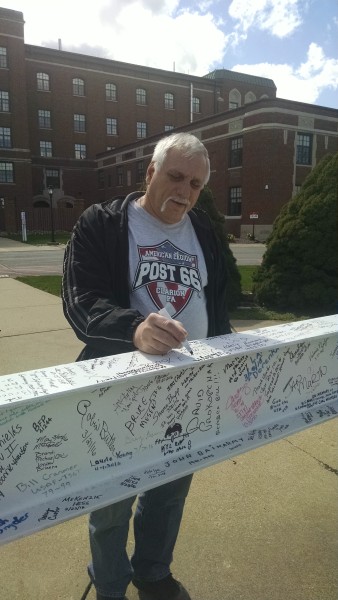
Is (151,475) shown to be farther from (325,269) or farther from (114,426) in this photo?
(325,269)

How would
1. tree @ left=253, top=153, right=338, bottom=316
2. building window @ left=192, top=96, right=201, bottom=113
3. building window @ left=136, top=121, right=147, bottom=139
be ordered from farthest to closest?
building window @ left=192, top=96, right=201, bottom=113 → building window @ left=136, top=121, right=147, bottom=139 → tree @ left=253, top=153, right=338, bottom=316

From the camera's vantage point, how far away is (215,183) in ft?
122

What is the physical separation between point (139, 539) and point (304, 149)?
1383 inches

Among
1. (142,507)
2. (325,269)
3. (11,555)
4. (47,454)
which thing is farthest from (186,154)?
(325,269)

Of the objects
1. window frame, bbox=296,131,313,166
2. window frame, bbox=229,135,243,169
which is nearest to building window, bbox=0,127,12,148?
window frame, bbox=229,135,243,169

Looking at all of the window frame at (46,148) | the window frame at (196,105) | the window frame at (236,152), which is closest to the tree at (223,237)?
the window frame at (236,152)

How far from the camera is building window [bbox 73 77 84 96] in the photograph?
4556cm

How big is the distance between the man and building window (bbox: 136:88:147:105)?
170 feet

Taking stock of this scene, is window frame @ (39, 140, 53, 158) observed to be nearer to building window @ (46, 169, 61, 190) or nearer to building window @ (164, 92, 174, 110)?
building window @ (46, 169, 61, 190)

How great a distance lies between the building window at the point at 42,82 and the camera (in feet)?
144

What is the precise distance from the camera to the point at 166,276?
171cm

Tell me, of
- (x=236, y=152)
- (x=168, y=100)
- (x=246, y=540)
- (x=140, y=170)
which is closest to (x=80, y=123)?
(x=140, y=170)

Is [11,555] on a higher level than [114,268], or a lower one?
lower

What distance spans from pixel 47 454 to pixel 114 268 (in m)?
0.73
